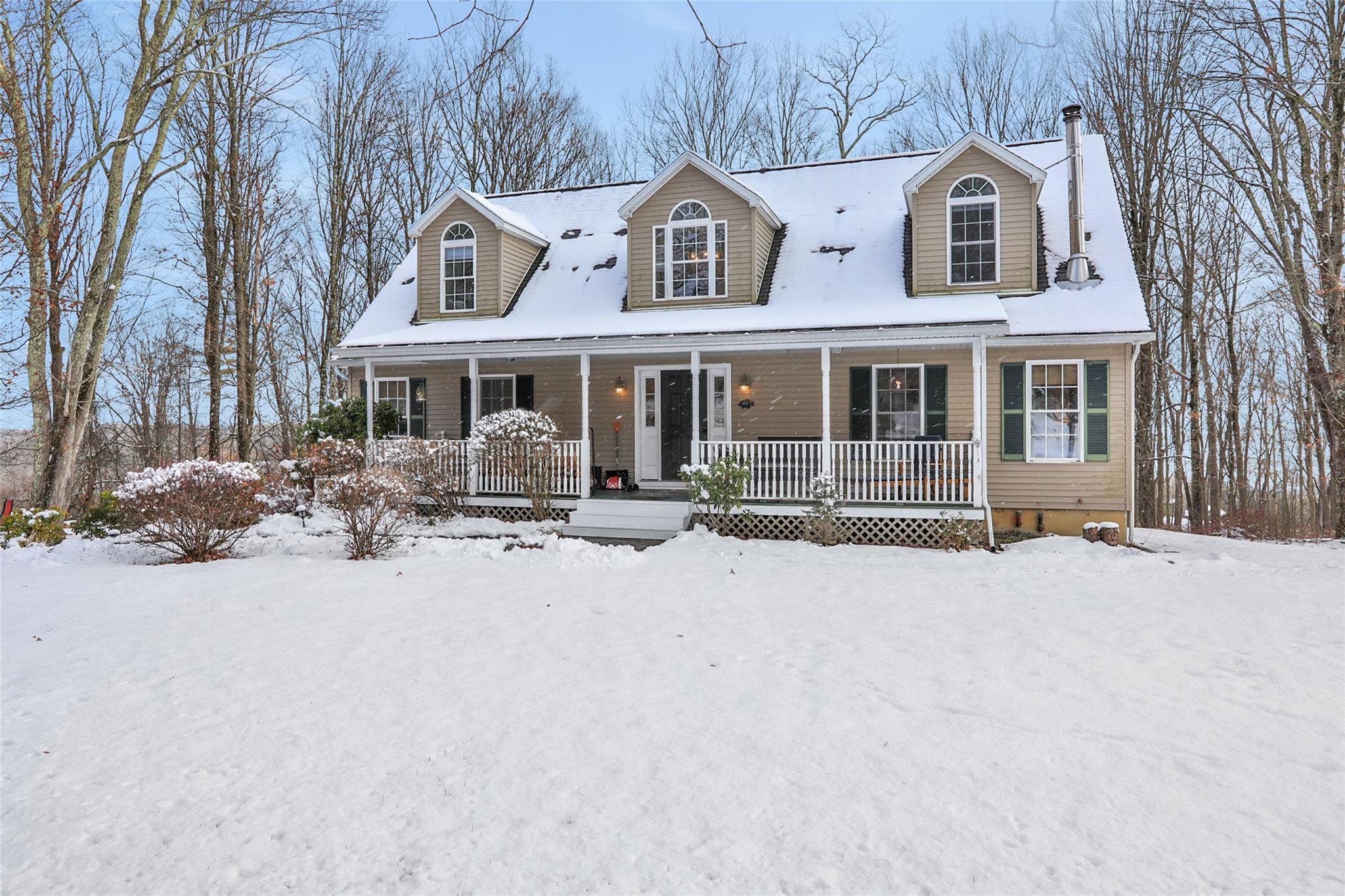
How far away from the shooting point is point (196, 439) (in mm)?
21250

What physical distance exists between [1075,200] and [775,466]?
6.41 m

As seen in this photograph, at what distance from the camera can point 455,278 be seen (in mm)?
14289

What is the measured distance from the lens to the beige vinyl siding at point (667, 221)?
12688 mm

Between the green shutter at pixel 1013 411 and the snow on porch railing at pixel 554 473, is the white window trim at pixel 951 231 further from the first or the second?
the snow on porch railing at pixel 554 473

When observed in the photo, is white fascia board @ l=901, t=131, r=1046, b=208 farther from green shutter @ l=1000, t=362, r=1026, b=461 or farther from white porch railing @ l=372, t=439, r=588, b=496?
white porch railing @ l=372, t=439, r=588, b=496

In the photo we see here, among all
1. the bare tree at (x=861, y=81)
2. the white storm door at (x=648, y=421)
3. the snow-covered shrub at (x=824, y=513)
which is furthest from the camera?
the bare tree at (x=861, y=81)

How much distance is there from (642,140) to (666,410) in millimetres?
13846

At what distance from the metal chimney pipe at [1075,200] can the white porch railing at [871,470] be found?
3.17 m

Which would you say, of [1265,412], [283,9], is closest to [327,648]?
[283,9]

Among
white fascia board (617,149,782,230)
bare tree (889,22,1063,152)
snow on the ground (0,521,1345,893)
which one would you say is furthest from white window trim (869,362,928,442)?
bare tree (889,22,1063,152)

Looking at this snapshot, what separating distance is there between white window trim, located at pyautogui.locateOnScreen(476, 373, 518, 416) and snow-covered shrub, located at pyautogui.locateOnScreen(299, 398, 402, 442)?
181 cm

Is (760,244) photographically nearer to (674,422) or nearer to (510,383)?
(674,422)

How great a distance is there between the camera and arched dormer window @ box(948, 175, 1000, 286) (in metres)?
11.9

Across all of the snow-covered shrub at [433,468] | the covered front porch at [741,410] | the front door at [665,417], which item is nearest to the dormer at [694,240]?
the covered front porch at [741,410]
